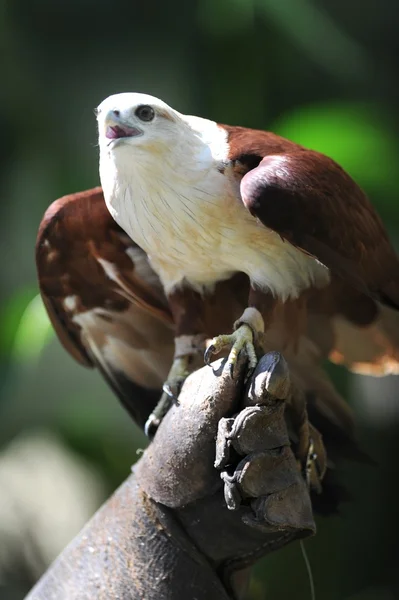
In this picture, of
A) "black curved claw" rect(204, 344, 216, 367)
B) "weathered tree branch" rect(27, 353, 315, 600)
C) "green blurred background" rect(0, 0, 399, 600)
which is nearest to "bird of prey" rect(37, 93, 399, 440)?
"black curved claw" rect(204, 344, 216, 367)

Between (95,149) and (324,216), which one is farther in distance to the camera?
(95,149)

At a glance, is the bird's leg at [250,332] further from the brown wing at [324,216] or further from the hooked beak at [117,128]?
the hooked beak at [117,128]

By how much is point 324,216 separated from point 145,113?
1.16ft

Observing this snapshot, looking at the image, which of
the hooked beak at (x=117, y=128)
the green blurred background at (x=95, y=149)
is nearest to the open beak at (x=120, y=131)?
the hooked beak at (x=117, y=128)

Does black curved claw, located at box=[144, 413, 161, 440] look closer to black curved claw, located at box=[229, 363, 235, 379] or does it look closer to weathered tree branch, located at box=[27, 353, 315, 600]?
weathered tree branch, located at box=[27, 353, 315, 600]

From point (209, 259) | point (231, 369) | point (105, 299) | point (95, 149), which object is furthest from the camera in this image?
point (95, 149)

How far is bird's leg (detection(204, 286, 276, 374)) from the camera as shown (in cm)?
133

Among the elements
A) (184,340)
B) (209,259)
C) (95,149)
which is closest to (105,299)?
(184,340)

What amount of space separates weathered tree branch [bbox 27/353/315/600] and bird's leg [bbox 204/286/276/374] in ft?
0.08

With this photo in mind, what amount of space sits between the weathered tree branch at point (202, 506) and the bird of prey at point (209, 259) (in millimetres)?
106

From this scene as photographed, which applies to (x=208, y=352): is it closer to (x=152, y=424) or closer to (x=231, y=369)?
(x=231, y=369)

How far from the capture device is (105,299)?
1.79 meters

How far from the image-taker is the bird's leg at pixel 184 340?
1.58 meters

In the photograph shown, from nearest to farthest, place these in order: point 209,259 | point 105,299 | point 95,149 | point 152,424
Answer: point 209,259
point 152,424
point 105,299
point 95,149
